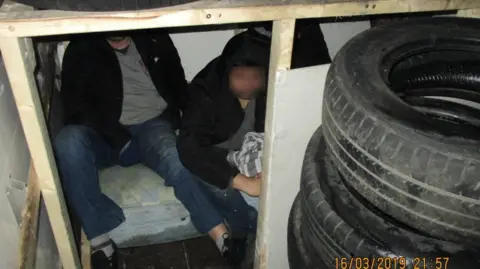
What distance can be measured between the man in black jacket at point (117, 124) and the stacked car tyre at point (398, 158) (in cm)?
59

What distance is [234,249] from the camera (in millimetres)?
1732

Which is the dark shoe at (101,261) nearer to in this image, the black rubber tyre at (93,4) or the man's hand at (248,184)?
the man's hand at (248,184)

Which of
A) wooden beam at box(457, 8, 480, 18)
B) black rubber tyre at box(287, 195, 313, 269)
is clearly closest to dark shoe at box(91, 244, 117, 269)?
black rubber tyre at box(287, 195, 313, 269)

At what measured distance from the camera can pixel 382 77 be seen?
3.39ft

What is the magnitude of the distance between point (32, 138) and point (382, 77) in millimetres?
854

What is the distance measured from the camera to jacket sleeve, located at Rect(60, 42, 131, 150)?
1726 mm

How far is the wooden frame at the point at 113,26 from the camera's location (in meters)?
0.99

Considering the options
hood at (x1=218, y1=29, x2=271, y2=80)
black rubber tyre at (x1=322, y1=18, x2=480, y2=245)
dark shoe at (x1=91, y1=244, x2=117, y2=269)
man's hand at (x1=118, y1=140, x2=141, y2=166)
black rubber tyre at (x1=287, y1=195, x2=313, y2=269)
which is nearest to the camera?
black rubber tyre at (x1=322, y1=18, x2=480, y2=245)

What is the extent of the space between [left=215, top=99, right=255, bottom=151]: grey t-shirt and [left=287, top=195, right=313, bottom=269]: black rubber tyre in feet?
1.34

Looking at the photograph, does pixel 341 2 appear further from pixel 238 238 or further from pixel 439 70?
pixel 238 238

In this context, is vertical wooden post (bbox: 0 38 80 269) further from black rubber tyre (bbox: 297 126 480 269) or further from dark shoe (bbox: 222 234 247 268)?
black rubber tyre (bbox: 297 126 480 269)

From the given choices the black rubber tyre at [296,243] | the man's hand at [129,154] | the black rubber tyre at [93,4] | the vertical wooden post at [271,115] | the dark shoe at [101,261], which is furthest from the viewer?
the man's hand at [129,154]

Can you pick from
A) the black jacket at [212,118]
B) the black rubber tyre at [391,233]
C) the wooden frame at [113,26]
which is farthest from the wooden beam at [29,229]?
the black rubber tyre at [391,233]

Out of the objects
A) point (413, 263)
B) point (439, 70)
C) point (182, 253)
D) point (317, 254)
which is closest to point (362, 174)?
point (413, 263)
